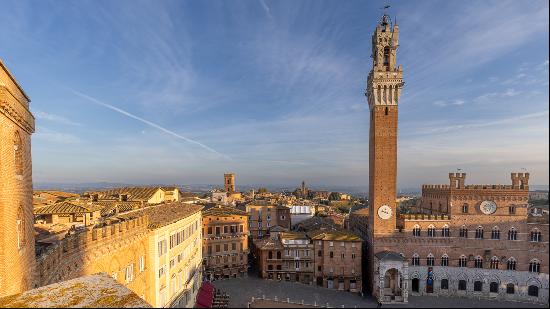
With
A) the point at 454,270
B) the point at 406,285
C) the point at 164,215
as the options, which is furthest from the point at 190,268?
the point at 454,270

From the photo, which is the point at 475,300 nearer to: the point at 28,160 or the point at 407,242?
the point at 407,242

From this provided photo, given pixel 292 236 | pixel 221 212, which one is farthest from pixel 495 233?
pixel 221 212

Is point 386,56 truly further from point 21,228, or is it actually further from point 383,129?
point 21,228

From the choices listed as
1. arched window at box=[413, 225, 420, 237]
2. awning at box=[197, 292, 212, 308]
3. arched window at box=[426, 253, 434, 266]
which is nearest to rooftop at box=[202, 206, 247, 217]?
awning at box=[197, 292, 212, 308]

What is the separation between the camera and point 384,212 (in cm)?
4447

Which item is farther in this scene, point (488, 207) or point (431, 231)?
point (431, 231)

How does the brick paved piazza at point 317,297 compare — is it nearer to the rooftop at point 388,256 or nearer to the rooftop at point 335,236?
the rooftop at point 388,256

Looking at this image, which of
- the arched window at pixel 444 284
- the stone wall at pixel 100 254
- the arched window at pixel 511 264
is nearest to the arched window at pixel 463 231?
the arched window at pixel 511 264

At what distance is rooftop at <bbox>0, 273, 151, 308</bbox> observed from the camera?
3.58 metres

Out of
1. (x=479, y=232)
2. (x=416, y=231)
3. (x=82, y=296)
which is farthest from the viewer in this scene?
(x=416, y=231)

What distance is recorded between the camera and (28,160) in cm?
1172

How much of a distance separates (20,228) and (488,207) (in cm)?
5039

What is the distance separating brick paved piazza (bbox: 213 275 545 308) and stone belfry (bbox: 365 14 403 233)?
31.7ft

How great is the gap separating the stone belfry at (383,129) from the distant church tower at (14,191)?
41.3 m
